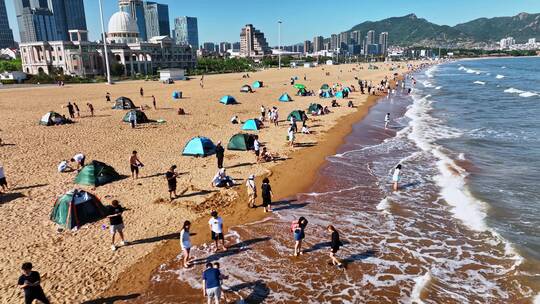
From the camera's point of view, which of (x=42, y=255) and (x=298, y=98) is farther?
(x=298, y=98)

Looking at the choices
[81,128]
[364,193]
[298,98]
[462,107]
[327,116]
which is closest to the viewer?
[364,193]

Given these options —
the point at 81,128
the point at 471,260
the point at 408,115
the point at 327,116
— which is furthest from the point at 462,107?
the point at 81,128

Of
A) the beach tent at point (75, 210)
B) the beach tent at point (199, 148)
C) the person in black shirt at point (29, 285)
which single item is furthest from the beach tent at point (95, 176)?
the person in black shirt at point (29, 285)

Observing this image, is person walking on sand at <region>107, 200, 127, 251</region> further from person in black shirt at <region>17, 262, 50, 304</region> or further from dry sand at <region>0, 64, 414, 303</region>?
person in black shirt at <region>17, 262, 50, 304</region>

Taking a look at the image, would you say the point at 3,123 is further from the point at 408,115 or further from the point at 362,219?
the point at 408,115

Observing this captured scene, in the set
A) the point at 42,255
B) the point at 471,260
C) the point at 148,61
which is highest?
the point at 148,61

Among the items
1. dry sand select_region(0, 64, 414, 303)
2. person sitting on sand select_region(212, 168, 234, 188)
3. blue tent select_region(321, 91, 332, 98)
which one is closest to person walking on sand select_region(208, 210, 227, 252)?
dry sand select_region(0, 64, 414, 303)

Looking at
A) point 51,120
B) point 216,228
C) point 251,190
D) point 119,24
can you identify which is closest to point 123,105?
point 51,120
